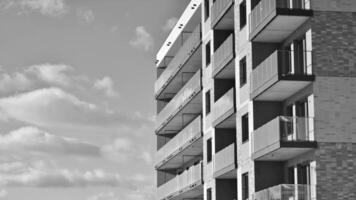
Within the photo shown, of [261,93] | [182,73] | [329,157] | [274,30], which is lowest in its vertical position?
[329,157]

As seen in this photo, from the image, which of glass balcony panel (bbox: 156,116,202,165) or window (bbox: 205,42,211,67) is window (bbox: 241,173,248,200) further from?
window (bbox: 205,42,211,67)

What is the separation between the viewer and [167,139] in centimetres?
7138

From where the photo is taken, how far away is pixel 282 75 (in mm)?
37469

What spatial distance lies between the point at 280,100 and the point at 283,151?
3.69 meters

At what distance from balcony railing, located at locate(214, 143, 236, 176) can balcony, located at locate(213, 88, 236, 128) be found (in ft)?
5.19

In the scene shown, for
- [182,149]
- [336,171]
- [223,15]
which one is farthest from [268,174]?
[182,149]

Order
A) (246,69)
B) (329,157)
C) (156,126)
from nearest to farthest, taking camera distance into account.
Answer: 1. (329,157)
2. (246,69)
3. (156,126)

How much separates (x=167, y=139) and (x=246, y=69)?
28.7 m

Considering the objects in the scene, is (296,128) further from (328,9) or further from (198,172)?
(198,172)

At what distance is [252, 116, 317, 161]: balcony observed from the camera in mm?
36625

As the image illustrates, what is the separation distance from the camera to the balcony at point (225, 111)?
45531 millimetres

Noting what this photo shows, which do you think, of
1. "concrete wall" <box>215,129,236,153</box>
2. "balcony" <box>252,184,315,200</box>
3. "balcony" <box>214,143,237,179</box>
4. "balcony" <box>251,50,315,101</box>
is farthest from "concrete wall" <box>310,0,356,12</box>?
"concrete wall" <box>215,129,236,153</box>

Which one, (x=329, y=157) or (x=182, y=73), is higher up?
(x=182, y=73)

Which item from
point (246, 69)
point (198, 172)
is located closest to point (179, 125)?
point (198, 172)
